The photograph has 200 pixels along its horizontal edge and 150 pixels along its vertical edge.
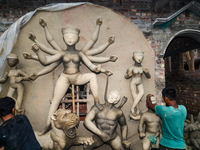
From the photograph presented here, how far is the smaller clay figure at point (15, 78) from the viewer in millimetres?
3125

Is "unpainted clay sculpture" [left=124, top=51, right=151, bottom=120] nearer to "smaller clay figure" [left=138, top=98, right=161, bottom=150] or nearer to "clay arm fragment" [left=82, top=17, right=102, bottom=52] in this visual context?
"smaller clay figure" [left=138, top=98, right=161, bottom=150]

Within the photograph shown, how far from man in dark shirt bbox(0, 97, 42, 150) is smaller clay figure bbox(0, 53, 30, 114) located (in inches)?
56.2

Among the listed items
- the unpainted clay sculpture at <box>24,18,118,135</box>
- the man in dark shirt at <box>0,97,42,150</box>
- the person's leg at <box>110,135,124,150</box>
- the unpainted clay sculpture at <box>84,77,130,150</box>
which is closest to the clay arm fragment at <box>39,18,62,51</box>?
the unpainted clay sculpture at <box>24,18,118,135</box>

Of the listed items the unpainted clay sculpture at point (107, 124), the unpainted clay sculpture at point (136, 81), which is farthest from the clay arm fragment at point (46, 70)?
the unpainted clay sculpture at point (136, 81)

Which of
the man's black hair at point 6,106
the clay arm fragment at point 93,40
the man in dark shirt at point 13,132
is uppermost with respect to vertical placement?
the clay arm fragment at point 93,40

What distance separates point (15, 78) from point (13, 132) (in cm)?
167

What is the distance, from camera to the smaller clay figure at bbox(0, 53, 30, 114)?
3.12 meters

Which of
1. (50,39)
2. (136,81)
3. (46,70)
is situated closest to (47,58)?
(46,70)

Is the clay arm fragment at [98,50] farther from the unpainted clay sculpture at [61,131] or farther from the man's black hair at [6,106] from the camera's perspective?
the man's black hair at [6,106]

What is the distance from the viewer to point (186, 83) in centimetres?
611

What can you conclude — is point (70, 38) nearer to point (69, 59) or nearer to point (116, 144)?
point (69, 59)

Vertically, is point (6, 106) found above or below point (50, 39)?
below

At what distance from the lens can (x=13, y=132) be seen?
1.74 m

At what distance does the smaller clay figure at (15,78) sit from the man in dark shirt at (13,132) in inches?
56.2
